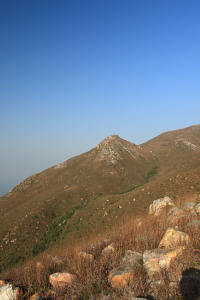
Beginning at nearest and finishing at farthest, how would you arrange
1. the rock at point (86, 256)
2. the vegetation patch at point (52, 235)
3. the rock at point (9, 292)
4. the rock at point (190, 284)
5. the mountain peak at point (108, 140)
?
the rock at point (190, 284), the rock at point (9, 292), the rock at point (86, 256), the vegetation patch at point (52, 235), the mountain peak at point (108, 140)

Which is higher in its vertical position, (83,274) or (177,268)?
(83,274)

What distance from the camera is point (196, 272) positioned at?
4.48 metres

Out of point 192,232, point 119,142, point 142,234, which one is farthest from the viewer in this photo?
point 119,142

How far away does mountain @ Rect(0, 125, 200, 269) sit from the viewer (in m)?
25.8

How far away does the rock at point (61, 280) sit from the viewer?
16.9 ft

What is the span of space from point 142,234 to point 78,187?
36.8 m

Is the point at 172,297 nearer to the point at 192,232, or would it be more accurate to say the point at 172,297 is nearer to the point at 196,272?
the point at 196,272

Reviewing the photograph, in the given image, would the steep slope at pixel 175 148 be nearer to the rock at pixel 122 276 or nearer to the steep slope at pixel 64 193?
the steep slope at pixel 64 193

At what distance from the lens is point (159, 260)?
523 cm

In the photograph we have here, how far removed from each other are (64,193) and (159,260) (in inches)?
1496

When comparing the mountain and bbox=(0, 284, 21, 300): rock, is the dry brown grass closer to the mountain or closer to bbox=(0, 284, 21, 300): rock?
bbox=(0, 284, 21, 300): rock

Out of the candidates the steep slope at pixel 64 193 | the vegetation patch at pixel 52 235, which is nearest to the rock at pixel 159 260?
the steep slope at pixel 64 193

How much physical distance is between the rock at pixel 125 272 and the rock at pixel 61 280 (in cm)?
105

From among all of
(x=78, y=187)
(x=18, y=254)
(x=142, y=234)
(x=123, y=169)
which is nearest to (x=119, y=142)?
(x=123, y=169)
